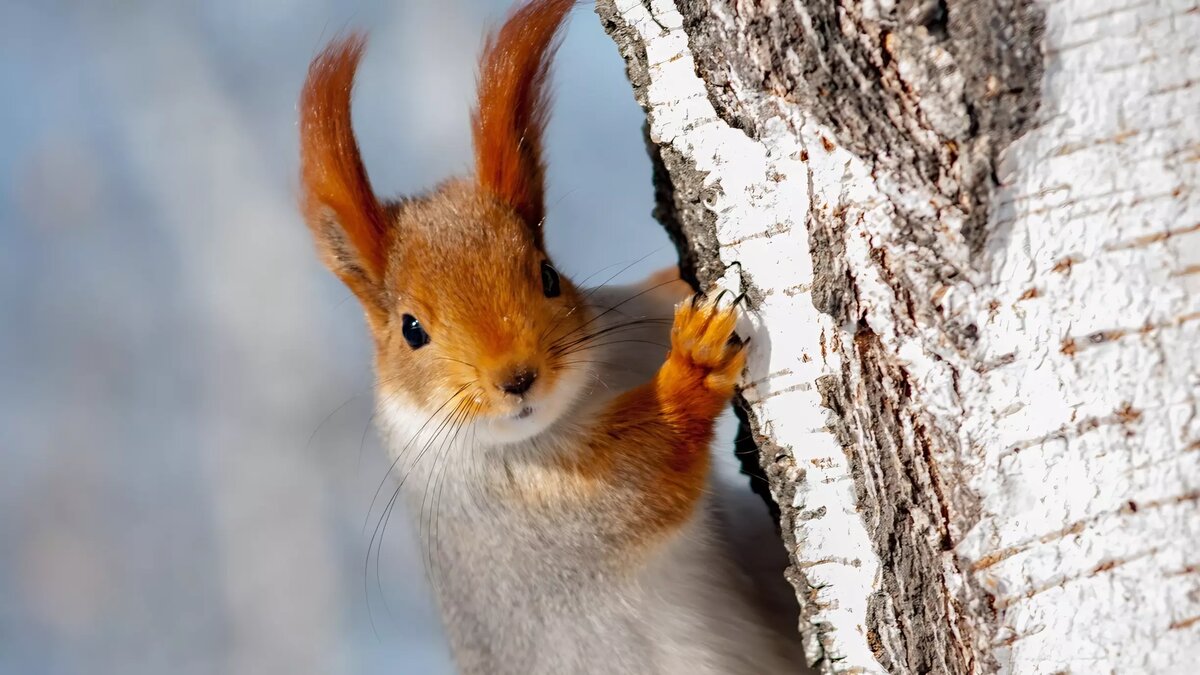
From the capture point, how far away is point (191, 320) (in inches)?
158

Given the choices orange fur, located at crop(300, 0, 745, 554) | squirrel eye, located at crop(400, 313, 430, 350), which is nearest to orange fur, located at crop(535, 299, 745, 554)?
orange fur, located at crop(300, 0, 745, 554)

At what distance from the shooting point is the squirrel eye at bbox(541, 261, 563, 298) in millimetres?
1632

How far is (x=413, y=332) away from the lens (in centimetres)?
164

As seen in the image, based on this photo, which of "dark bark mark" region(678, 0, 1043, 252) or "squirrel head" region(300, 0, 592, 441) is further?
"squirrel head" region(300, 0, 592, 441)

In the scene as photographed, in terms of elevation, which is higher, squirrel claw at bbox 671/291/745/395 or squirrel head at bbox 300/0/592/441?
squirrel head at bbox 300/0/592/441

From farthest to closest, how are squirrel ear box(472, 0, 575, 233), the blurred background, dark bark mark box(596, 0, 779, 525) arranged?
the blurred background, squirrel ear box(472, 0, 575, 233), dark bark mark box(596, 0, 779, 525)

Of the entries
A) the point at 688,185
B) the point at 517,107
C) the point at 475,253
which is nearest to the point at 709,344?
the point at 688,185

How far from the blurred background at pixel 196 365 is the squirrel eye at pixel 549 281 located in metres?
2.15

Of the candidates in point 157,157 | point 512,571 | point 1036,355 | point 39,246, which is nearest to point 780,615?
point 512,571

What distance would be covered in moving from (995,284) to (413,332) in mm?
939

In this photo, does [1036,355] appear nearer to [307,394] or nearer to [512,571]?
[512,571]

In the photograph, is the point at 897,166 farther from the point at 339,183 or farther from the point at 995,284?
the point at 339,183

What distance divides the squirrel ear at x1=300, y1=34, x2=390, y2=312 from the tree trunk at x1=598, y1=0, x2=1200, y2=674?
572 mm

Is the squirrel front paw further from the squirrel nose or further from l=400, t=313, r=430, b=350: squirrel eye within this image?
l=400, t=313, r=430, b=350: squirrel eye
